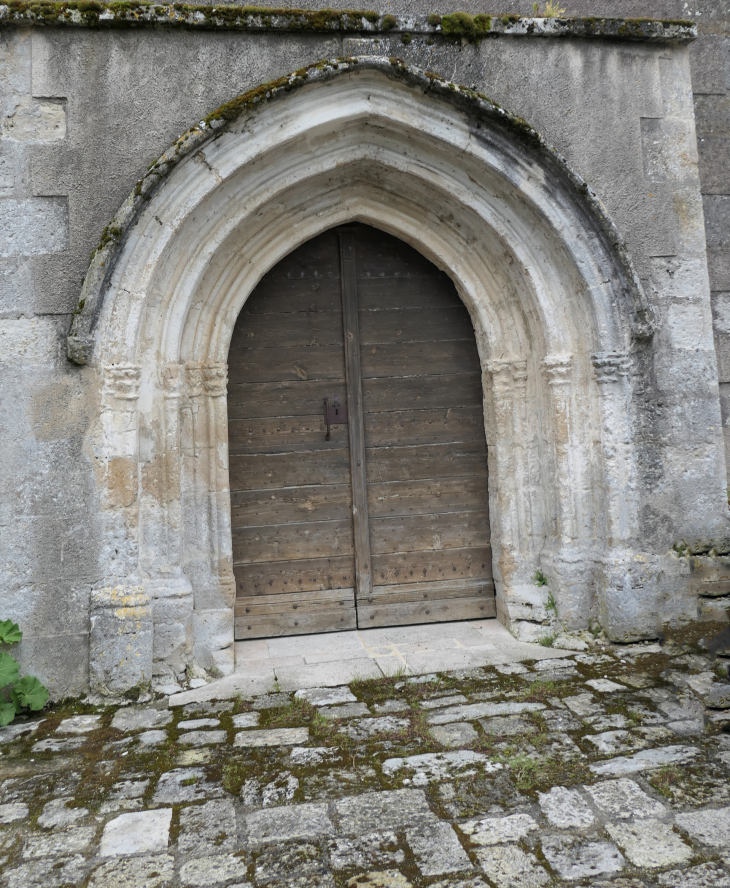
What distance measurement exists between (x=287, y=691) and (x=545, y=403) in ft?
6.71

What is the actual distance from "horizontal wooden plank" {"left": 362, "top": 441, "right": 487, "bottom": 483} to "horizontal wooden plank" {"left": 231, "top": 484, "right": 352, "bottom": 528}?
0.74 ft

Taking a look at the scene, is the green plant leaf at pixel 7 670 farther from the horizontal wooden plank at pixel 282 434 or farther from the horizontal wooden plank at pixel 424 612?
the horizontal wooden plank at pixel 424 612

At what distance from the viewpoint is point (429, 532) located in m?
3.98

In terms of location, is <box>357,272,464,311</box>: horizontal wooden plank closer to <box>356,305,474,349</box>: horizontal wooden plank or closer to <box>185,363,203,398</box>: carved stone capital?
<box>356,305,474,349</box>: horizontal wooden plank

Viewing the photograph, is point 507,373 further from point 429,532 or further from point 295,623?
point 295,623

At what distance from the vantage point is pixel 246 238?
3.64 meters

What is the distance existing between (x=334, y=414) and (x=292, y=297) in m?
0.73

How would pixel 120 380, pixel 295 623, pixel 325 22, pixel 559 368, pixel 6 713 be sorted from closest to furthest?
pixel 6 713 < pixel 120 380 < pixel 325 22 < pixel 559 368 < pixel 295 623

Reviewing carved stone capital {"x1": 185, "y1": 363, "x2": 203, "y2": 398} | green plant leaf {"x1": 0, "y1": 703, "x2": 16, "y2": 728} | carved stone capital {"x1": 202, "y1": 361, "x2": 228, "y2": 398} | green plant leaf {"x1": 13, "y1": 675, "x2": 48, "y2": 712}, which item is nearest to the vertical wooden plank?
carved stone capital {"x1": 202, "y1": 361, "x2": 228, "y2": 398}

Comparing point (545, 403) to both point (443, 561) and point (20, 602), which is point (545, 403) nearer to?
point (443, 561)

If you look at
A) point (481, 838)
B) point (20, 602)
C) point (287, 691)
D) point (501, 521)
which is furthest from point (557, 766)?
point (20, 602)

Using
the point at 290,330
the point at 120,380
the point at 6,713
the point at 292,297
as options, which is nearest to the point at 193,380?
the point at 120,380

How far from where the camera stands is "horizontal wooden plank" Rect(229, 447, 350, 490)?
3803mm

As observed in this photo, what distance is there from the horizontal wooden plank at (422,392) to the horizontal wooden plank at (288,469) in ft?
1.21
